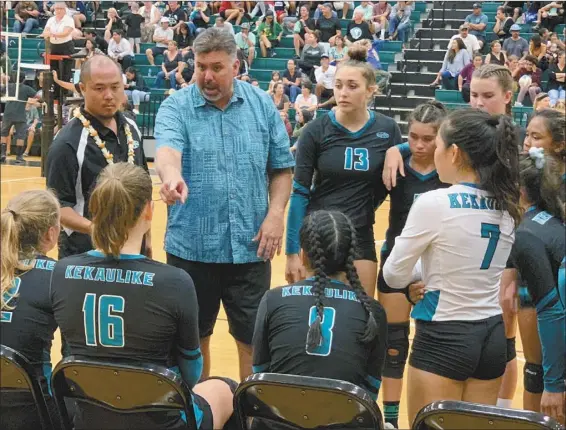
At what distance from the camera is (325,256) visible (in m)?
2.69

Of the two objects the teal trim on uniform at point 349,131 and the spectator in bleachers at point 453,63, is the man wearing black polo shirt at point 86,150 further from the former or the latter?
the spectator in bleachers at point 453,63

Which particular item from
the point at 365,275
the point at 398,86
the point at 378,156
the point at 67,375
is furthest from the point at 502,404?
the point at 398,86

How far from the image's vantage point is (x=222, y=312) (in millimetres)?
6328

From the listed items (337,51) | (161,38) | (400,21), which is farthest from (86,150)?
(161,38)

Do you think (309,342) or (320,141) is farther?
(320,141)

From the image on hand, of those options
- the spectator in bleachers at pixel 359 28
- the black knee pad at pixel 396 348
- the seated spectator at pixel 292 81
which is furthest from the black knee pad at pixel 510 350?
the spectator in bleachers at pixel 359 28

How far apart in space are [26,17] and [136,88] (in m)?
4.39

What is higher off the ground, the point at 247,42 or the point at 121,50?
the point at 247,42

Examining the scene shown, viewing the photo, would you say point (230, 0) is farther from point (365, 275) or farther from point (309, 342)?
point (309, 342)

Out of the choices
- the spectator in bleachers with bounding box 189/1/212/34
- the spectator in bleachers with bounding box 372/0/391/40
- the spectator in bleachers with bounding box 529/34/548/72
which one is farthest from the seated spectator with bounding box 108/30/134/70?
the spectator in bleachers with bounding box 529/34/548/72

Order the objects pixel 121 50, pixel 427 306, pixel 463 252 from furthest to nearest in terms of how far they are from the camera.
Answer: pixel 121 50 < pixel 427 306 < pixel 463 252

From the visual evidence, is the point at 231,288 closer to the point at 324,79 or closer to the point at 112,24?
the point at 324,79

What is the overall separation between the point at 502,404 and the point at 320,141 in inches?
59.0

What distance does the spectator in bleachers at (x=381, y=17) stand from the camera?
1808 centimetres
